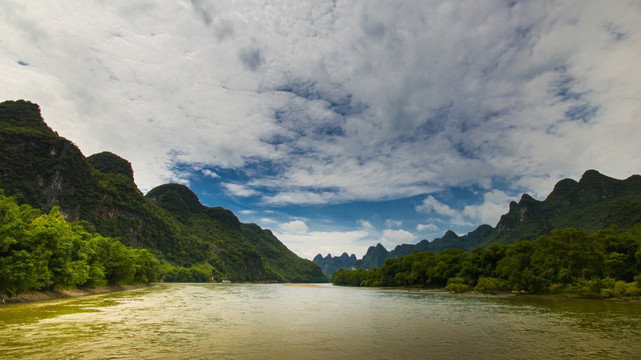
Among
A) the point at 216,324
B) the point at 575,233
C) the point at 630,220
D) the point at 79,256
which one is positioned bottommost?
the point at 216,324

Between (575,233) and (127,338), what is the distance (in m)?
79.0

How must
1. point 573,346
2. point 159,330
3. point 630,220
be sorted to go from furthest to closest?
point 630,220 → point 159,330 → point 573,346

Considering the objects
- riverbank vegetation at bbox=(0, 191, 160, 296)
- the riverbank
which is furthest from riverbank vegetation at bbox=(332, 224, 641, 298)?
the riverbank

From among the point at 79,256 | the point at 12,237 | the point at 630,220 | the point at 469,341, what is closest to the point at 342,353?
the point at 469,341

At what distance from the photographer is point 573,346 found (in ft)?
60.3

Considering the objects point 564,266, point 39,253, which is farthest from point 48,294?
point 564,266

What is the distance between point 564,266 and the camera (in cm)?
6562

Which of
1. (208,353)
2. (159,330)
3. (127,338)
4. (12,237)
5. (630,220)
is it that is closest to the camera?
(208,353)

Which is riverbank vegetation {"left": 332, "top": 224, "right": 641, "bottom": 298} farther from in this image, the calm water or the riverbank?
the riverbank

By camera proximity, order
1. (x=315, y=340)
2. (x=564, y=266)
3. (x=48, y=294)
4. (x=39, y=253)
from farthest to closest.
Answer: (x=564, y=266) < (x=48, y=294) < (x=39, y=253) < (x=315, y=340)

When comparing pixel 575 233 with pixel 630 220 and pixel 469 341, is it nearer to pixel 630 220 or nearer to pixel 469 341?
pixel 469 341

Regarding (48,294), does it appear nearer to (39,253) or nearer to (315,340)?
(39,253)

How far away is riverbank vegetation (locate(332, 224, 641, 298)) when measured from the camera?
5741 centimetres

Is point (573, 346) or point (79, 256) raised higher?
point (79, 256)
